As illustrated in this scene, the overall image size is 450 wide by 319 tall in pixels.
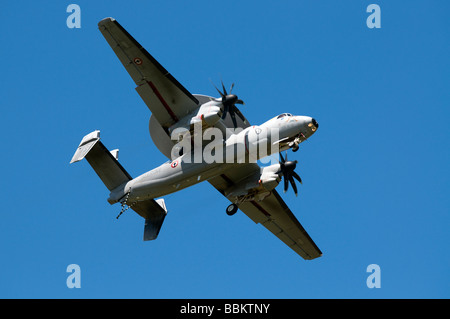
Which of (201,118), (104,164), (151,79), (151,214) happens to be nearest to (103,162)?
(104,164)

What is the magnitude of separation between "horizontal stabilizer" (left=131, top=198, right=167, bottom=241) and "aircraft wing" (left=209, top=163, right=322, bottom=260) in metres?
3.13

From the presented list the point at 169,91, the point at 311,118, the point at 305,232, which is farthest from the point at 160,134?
the point at 305,232

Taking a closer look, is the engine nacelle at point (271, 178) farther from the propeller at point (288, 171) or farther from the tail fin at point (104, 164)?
the tail fin at point (104, 164)

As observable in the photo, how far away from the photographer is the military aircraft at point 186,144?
3362 centimetres

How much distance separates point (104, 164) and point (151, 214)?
12.3 ft

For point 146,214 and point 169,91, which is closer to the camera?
point 169,91

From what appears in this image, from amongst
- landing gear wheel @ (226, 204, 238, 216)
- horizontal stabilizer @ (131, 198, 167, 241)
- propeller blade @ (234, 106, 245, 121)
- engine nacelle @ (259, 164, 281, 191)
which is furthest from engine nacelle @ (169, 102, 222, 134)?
landing gear wheel @ (226, 204, 238, 216)

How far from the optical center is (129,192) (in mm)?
36031

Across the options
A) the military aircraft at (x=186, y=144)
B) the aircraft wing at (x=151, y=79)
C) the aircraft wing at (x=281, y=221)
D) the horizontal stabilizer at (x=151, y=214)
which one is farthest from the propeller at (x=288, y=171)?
the horizontal stabilizer at (x=151, y=214)

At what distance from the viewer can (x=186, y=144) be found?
115ft

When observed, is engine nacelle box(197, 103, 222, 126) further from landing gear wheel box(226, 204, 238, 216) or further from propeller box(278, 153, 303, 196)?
landing gear wheel box(226, 204, 238, 216)

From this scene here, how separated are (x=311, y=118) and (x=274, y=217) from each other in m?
8.67

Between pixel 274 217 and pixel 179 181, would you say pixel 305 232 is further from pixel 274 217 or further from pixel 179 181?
pixel 179 181

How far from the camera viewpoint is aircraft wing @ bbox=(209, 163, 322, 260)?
3984 centimetres
